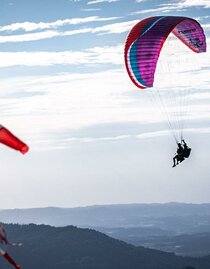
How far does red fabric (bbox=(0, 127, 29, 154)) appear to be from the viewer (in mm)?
8016

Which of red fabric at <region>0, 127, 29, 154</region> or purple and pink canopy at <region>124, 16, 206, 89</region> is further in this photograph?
purple and pink canopy at <region>124, 16, 206, 89</region>

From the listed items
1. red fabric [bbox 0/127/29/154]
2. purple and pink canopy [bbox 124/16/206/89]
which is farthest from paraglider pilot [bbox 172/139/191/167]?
red fabric [bbox 0/127/29/154]

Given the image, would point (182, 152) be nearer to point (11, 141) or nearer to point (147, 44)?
point (147, 44)

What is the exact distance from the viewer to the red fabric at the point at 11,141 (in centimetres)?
802

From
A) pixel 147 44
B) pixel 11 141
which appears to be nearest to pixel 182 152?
pixel 147 44

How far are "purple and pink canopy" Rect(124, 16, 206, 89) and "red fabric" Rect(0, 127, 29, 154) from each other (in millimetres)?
32060

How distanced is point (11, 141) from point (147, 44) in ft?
109

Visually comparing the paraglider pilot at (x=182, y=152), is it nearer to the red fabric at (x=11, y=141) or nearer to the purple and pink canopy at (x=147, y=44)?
the purple and pink canopy at (x=147, y=44)

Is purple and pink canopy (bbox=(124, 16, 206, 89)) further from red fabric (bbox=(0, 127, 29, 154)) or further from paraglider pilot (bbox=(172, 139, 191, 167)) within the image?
red fabric (bbox=(0, 127, 29, 154))

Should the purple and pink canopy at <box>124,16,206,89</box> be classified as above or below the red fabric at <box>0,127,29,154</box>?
above

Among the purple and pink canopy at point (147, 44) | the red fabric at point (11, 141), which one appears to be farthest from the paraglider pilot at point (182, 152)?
the red fabric at point (11, 141)

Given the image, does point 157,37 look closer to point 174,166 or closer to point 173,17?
point 173,17

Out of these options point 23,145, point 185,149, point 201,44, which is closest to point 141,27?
point 201,44

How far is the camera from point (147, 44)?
4031 cm
